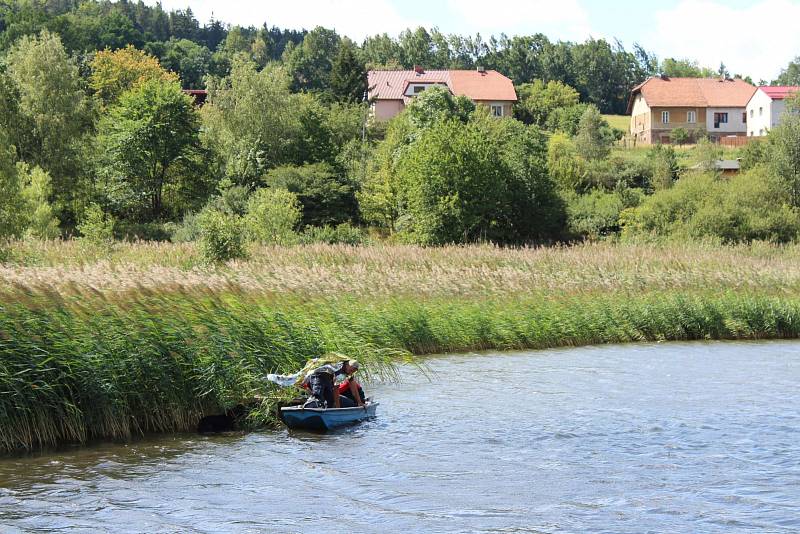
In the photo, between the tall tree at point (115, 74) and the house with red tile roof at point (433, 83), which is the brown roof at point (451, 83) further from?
the tall tree at point (115, 74)

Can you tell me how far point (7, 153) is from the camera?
1699 inches

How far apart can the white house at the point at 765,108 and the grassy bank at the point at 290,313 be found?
204ft

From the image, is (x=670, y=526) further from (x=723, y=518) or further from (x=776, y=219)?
(x=776, y=219)

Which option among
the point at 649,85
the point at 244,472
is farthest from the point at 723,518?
the point at 649,85

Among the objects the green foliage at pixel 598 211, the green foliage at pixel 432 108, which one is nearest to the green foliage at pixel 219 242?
the green foliage at pixel 598 211

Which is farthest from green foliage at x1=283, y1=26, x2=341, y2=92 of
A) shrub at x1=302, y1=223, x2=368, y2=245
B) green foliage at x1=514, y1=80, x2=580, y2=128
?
shrub at x1=302, y1=223, x2=368, y2=245

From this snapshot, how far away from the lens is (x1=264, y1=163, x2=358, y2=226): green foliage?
64.2m

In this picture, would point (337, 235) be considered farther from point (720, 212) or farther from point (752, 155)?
point (752, 155)

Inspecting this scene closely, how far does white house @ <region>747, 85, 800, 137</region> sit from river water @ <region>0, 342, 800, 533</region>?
88.7 m

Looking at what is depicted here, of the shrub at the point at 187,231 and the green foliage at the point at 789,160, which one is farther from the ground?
the green foliage at the point at 789,160

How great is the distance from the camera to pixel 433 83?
383ft

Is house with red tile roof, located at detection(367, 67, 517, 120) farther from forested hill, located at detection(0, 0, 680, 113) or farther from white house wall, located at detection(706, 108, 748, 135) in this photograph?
white house wall, located at detection(706, 108, 748, 135)

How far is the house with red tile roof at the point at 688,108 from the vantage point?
10856 centimetres

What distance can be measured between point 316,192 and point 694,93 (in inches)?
2517
